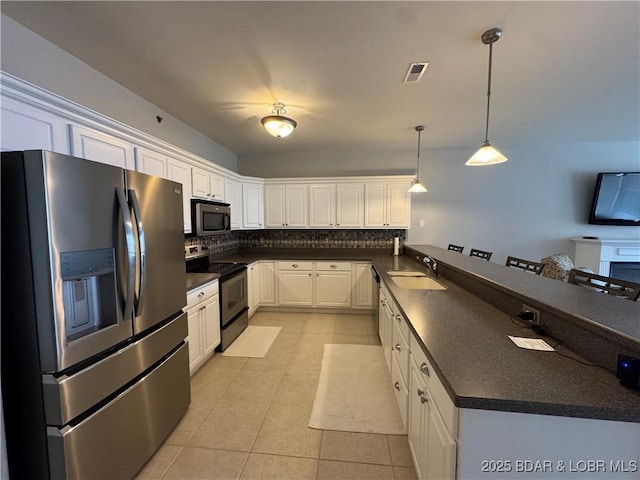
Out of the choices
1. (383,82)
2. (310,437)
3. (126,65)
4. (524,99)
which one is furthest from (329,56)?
(310,437)

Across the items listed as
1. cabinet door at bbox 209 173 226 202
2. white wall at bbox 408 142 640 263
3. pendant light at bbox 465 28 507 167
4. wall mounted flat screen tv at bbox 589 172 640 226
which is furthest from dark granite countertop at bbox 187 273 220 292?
wall mounted flat screen tv at bbox 589 172 640 226

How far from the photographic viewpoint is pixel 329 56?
1874mm

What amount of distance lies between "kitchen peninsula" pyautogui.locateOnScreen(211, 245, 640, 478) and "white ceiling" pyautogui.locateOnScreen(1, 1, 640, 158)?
1662 millimetres

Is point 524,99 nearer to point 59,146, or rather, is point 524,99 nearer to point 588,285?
point 588,285

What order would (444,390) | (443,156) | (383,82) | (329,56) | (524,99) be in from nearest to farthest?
(444,390) < (329,56) < (383,82) < (524,99) < (443,156)

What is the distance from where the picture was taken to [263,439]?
1.70 m

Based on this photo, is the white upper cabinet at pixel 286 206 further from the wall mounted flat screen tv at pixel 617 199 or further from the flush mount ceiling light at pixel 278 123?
the wall mounted flat screen tv at pixel 617 199

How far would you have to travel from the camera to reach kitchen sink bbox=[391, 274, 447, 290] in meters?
2.51

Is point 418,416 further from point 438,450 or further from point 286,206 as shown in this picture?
point 286,206

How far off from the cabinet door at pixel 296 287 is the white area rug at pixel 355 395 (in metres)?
1.17

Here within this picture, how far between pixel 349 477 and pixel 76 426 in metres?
1.36

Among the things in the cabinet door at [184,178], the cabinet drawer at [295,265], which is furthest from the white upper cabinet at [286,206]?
the cabinet door at [184,178]

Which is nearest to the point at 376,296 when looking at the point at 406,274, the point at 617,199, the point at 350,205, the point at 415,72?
the point at 406,274

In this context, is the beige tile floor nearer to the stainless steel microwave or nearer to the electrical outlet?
the electrical outlet
